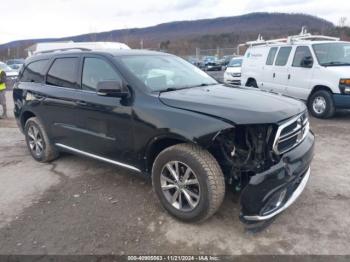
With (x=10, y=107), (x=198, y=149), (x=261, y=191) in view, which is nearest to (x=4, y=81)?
(x=10, y=107)

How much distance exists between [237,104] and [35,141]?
3.66 meters

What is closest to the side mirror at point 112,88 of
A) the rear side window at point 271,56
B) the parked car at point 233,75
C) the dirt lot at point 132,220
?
the dirt lot at point 132,220

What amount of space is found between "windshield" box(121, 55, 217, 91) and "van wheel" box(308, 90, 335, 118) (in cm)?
447

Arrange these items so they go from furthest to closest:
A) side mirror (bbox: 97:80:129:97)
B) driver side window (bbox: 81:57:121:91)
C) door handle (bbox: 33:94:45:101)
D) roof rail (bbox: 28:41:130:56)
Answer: roof rail (bbox: 28:41:130:56) < door handle (bbox: 33:94:45:101) < driver side window (bbox: 81:57:121:91) < side mirror (bbox: 97:80:129:97)

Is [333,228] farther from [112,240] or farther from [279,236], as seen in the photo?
[112,240]

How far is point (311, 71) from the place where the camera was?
27.1 ft

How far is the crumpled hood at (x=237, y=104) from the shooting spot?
9.98 ft

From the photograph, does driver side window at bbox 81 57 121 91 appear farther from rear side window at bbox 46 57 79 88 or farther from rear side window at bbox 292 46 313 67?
rear side window at bbox 292 46 313 67

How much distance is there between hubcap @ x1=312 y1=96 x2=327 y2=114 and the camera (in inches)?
318

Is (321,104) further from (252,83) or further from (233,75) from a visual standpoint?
(233,75)

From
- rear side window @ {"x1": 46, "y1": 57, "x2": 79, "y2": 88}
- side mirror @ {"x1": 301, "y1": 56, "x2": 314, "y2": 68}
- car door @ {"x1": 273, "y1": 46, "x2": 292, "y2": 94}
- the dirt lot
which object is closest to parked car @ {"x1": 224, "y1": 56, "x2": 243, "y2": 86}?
car door @ {"x1": 273, "y1": 46, "x2": 292, "y2": 94}

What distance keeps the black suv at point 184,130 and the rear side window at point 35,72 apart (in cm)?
61

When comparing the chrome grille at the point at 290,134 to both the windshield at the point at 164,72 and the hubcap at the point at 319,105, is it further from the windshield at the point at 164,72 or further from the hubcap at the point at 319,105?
the hubcap at the point at 319,105

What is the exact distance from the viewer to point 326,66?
7.97 m
